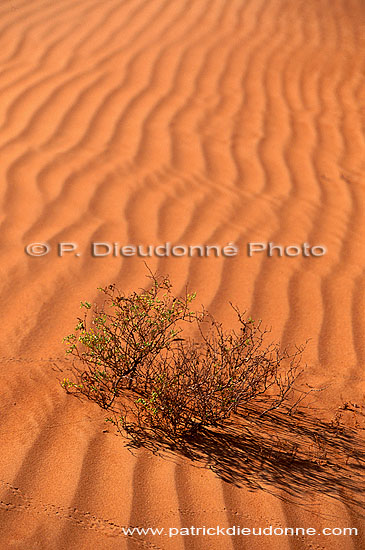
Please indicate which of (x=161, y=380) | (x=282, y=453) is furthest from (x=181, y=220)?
Result: (x=282, y=453)

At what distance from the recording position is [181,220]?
3.80 meters

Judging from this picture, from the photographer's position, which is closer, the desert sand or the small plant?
the desert sand

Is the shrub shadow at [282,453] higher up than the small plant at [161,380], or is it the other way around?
the small plant at [161,380]

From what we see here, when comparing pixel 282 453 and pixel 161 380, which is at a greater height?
pixel 161 380

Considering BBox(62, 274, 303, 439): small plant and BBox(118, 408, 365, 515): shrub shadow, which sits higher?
BBox(62, 274, 303, 439): small plant

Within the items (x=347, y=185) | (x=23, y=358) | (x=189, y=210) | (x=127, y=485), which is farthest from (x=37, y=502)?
(x=347, y=185)

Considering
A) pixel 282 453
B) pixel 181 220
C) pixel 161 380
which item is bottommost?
pixel 282 453

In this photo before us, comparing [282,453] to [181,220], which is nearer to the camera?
[282,453]

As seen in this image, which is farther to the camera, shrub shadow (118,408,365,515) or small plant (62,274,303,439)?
small plant (62,274,303,439)

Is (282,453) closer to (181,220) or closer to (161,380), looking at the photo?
(161,380)

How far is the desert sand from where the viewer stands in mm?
2020

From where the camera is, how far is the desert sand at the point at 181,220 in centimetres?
202

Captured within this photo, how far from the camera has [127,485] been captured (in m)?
2.05

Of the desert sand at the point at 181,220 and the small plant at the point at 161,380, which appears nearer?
the desert sand at the point at 181,220
